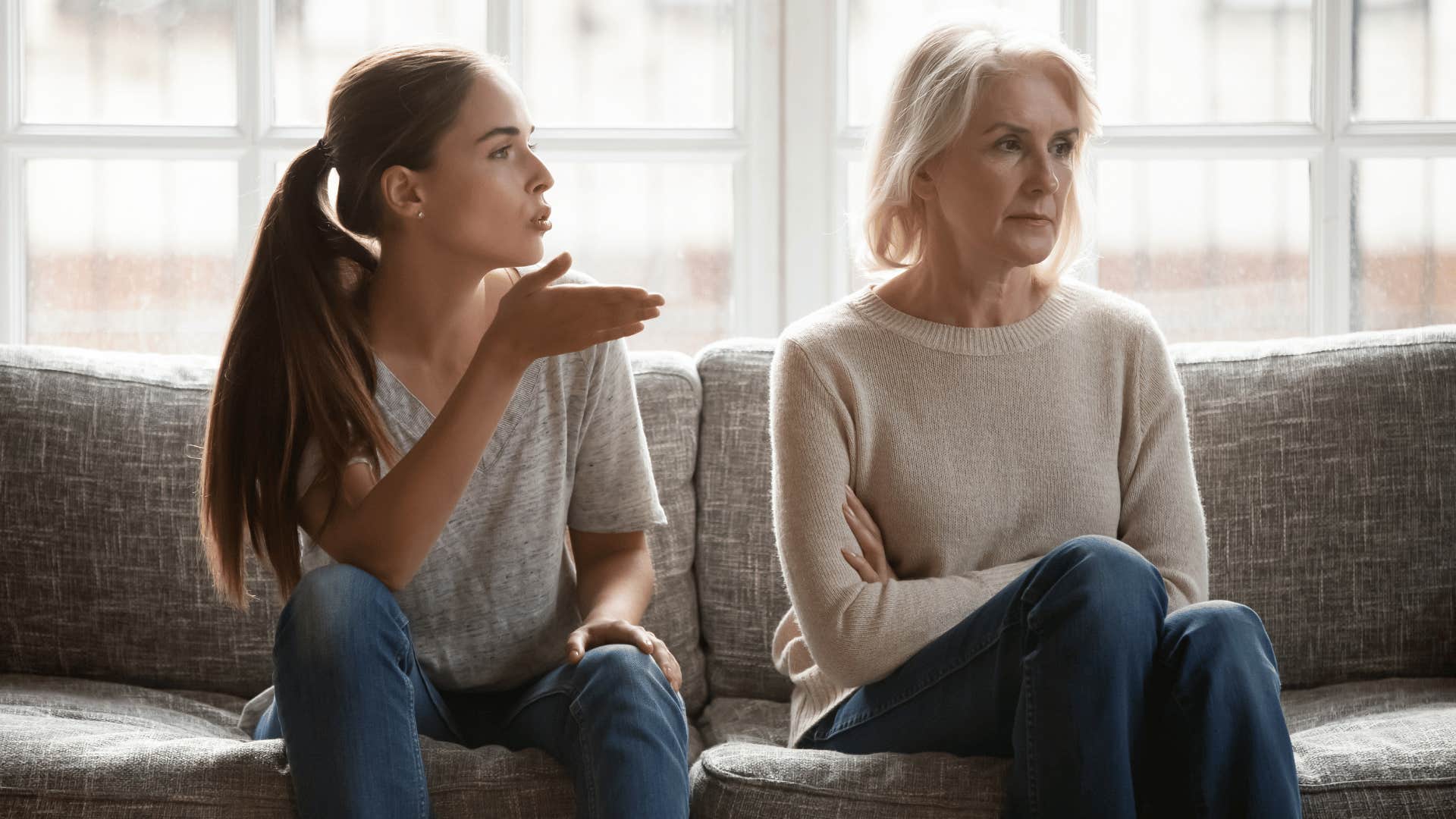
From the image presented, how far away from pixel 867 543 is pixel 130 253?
5.24 feet

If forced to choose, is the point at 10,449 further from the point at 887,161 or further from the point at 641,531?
the point at 887,161

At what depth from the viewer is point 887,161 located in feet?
5.77

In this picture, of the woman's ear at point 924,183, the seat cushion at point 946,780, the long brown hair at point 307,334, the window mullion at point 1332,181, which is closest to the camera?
the seat cushion at point 946,780

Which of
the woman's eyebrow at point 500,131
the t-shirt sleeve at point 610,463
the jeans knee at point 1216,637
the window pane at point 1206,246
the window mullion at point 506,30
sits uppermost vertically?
the window mullion at point 506,30

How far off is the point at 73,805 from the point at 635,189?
1.45 meters

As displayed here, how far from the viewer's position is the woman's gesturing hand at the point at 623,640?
1440mm

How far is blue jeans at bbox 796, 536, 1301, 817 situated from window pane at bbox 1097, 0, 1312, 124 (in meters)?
1.36

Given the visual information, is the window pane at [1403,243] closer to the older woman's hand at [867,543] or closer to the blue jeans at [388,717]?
the older woman's hand at [867,543]

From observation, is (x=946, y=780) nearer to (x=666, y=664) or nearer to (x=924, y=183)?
(x=666, y=664)

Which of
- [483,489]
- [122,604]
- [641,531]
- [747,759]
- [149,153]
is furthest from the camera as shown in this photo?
[149,153]

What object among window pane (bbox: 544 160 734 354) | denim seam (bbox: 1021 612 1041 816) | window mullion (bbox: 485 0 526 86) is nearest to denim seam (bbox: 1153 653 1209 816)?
denim seam (bbox: 1021 612 1041 816)

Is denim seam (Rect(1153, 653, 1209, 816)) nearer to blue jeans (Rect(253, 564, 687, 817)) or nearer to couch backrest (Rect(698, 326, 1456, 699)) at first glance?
blue jeans (Rect(253, 564, 687, 817))

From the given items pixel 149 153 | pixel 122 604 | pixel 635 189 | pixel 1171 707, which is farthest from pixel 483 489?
pixel 149 153

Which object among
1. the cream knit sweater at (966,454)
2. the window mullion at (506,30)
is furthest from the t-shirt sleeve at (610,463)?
the window mullion at (506,30)
